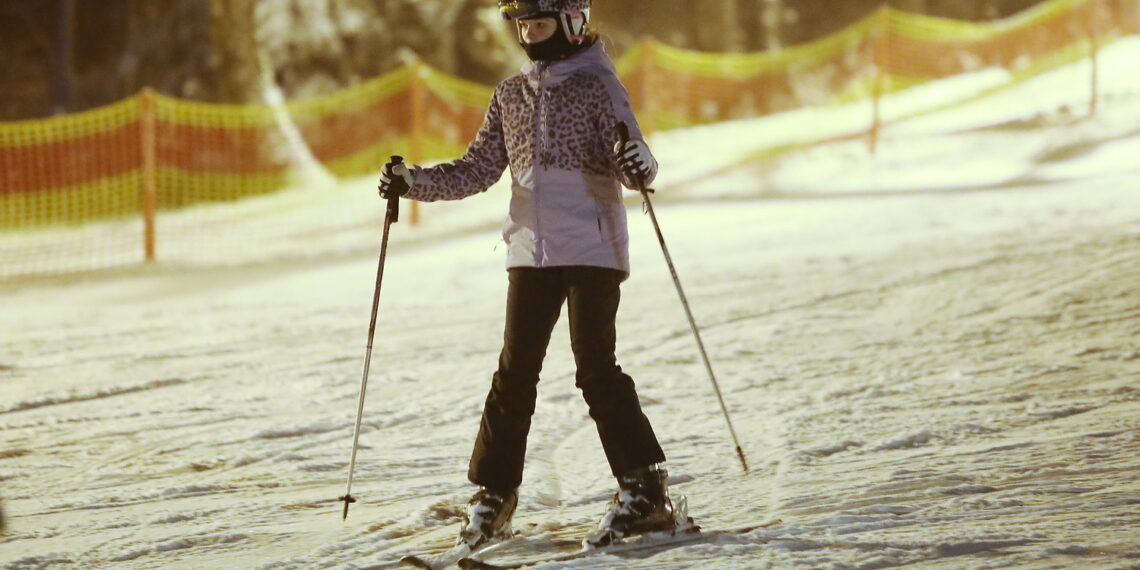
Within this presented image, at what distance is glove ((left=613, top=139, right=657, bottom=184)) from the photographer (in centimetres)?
321

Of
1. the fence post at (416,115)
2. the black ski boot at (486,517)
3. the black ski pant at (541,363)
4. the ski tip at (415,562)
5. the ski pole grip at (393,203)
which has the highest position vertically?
the fence post at (416,115)

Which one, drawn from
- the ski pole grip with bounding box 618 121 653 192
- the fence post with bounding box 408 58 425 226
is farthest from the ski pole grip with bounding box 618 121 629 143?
the fence post with bounding box 408 58 425 226

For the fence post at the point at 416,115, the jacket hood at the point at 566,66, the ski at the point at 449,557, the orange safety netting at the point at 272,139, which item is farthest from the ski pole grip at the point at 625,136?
the orange safety netting at the point at 272,139

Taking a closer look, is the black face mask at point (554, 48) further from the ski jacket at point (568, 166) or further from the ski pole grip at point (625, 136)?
the ski pole grip at point (625, 136)

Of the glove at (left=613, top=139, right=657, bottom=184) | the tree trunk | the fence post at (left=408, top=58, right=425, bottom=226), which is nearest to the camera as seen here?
the glove at (left=613, top=139, right=657, bottom=184)

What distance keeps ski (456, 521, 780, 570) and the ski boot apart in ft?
0.05

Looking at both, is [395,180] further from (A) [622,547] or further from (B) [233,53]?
(B) [233,53]

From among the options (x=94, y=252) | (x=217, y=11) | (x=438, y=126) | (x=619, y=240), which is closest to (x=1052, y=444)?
(x=619, y=240)

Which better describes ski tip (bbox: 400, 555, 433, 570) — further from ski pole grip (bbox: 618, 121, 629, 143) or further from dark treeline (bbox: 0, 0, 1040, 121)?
dark treeline (bbox: 0, 0, 1040, 121)

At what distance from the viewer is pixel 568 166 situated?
3.38 m

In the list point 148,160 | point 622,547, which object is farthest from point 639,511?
point 148,160

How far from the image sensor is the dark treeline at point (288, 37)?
621 inches

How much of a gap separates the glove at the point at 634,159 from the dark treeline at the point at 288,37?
13101 millimetres

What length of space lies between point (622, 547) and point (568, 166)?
1.00 metres
